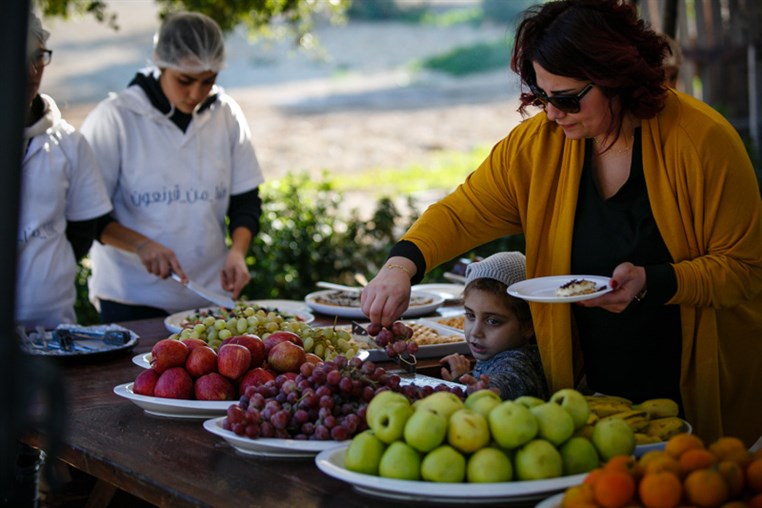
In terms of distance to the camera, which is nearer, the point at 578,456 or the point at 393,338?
the point at 578,456

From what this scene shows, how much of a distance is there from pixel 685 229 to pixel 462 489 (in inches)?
42.0

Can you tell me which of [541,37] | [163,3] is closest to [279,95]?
[163,3]

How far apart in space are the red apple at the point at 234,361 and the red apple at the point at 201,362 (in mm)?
44

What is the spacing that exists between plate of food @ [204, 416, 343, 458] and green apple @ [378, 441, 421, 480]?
0.25 m

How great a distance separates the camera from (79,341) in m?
3.25

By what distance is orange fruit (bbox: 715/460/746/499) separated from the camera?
5.37 ft

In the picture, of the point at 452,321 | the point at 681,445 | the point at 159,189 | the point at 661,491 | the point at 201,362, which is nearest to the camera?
the point at 661,491

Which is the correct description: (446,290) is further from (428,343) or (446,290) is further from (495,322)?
(495,322)

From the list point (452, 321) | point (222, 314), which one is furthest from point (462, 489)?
point (452, 321)

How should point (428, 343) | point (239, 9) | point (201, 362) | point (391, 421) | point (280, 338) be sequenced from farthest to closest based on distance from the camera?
point (239, 9) < point (428, 343) < point (280, 338) < point (201, 362) < point (391, 421)

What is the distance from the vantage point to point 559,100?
2428 mm

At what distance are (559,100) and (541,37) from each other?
17 cm

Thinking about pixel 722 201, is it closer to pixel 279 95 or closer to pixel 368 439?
pixel 368 439

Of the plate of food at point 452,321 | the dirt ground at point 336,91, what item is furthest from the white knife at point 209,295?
the dirt ground at point 336,91
